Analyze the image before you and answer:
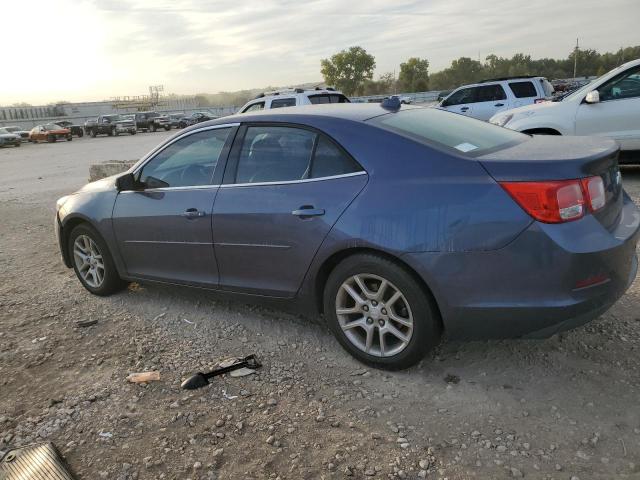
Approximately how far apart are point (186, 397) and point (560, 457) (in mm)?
2053

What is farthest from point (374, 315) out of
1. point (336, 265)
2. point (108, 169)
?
point (108, 169)

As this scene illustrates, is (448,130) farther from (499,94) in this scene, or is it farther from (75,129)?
(75,129)

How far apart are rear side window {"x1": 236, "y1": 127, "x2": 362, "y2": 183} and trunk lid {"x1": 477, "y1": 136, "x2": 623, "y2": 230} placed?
0.83 meters

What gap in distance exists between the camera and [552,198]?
265cm

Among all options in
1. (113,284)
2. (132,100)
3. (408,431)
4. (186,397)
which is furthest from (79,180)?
(132,100)

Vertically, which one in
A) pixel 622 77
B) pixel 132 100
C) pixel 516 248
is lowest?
pixel 516 248

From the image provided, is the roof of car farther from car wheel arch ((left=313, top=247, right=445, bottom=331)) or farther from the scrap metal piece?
the scrap metal piece

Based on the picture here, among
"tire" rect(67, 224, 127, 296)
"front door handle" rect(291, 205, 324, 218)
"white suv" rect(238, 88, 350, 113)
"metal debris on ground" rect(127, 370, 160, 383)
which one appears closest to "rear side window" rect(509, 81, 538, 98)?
"white suv" rect(238, 88, 350, 113)

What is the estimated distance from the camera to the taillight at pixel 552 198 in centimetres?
265

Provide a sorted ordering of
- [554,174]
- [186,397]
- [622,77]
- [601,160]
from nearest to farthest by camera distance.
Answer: [554,174] < [601,160] < [186,397] < [622,77]

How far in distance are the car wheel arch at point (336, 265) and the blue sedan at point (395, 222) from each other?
0.04 ft

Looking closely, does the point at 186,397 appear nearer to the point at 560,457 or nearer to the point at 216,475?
the point at 216,475

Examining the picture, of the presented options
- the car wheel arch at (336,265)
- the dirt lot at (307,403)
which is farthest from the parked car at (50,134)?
the car wheel arch at (336,265)

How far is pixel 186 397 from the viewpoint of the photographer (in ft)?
10.5
